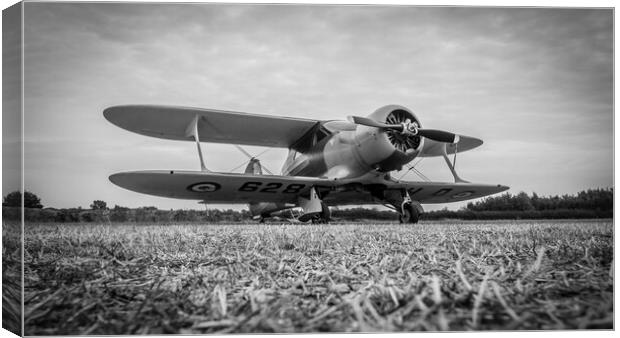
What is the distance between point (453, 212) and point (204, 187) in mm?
8178

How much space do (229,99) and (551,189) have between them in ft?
10.6

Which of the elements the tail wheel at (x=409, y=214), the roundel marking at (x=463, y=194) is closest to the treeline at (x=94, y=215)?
the tail wheel at (x=409, y=214)

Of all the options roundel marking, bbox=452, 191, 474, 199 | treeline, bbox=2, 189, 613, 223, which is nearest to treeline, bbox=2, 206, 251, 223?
treeline, bbox=2, 189, 613, 223

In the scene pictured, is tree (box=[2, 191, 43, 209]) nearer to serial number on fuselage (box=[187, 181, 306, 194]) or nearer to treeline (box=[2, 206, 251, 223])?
treeline (box=[2, 206, 251, 223])

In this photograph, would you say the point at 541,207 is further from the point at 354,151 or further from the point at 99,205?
the point at 99,205

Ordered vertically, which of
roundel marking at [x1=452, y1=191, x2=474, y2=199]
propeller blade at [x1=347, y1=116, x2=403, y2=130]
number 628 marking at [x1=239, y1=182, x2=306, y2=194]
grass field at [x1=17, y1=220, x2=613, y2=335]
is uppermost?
propeller blade at [x1=347, y1=116, x2=403, y2=130]

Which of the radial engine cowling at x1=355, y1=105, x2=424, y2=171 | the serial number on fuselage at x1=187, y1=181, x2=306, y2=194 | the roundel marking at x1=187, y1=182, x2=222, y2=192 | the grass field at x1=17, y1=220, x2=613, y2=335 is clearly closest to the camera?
the grass field at x1=17, y1=220, x2=613, y2=335

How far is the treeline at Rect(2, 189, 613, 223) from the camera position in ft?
10.5

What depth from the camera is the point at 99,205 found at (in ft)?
17.4

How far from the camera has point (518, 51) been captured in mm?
3445

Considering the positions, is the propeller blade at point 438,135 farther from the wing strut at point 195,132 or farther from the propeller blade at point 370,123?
the wing strut at point 195,132

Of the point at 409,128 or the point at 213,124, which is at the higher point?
the point at 213,124

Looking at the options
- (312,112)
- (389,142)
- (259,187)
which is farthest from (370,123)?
(312,112)

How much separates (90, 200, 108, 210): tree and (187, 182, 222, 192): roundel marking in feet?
18.1
